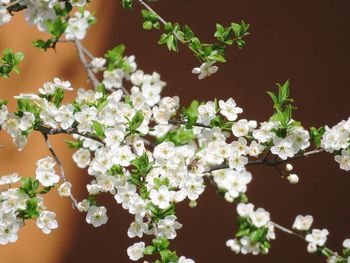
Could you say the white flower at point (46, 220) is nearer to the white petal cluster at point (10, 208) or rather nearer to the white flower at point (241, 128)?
the white petal cluster at point (10, 208)

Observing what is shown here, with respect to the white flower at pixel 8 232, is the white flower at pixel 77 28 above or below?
above

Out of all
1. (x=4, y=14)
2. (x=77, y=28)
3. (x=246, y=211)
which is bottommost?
(x=246, y=211)

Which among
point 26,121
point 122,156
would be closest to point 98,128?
point 122,156

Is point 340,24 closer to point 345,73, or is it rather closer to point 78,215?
point 345,73

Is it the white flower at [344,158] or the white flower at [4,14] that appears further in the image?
the white flower at [4,14]

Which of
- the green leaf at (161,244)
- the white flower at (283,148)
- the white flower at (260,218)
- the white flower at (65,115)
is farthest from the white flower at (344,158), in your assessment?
the white flower at (65,115)

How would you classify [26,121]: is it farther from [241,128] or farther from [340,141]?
[340,141]

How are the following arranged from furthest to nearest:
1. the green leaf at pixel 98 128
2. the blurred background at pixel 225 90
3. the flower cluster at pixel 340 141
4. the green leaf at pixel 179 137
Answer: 1. the blurred background at pixel 225 90
2. the green leaf at pixel 179 137
3. the green leaf at pixel 98 128
4. the flower cluster at pixel 340 141
